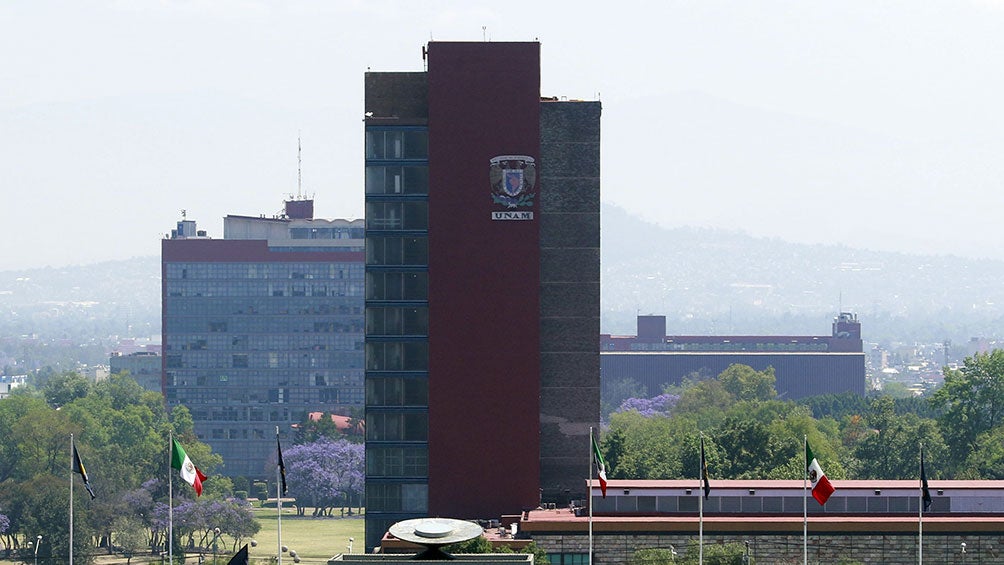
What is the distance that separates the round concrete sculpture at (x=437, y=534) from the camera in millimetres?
85750

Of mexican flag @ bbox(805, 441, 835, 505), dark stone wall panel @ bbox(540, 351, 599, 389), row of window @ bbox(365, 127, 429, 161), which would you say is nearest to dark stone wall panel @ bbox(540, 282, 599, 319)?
dark stone wall panel @ bbox(540, 351, 599, 389)

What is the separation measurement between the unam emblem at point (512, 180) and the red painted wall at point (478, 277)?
0.42 m

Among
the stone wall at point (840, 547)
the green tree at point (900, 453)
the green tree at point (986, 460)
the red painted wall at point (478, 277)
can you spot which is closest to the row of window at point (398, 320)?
the red painted wall at point (478, 277)

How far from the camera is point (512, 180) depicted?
→ 136875 mm

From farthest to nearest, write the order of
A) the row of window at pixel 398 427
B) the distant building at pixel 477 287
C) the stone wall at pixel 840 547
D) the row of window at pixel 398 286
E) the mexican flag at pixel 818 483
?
1. the row of window at pixel 398 286
2. the row of window at pixel 398 427
3. the distant building at pixel 477 287
4. the stone wall at pixel 840 547
5. the mexican flag at pixel 818 483

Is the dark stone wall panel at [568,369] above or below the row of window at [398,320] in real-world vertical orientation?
below

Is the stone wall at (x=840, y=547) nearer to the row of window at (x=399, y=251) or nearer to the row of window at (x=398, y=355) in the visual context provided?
the row of window at (x=398, y=355)

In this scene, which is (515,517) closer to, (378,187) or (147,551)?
(378,187)

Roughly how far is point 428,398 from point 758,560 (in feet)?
90.3

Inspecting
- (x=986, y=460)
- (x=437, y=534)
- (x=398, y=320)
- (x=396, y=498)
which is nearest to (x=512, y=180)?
(x=398, y=320)

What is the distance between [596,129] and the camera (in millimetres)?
140875

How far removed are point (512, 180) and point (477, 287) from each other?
7457 millimetres

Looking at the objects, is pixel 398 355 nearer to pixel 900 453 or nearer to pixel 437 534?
pixel 437 534

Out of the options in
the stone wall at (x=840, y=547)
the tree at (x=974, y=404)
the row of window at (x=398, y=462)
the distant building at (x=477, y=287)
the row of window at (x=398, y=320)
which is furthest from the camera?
the tree at (x=974, y=404)
